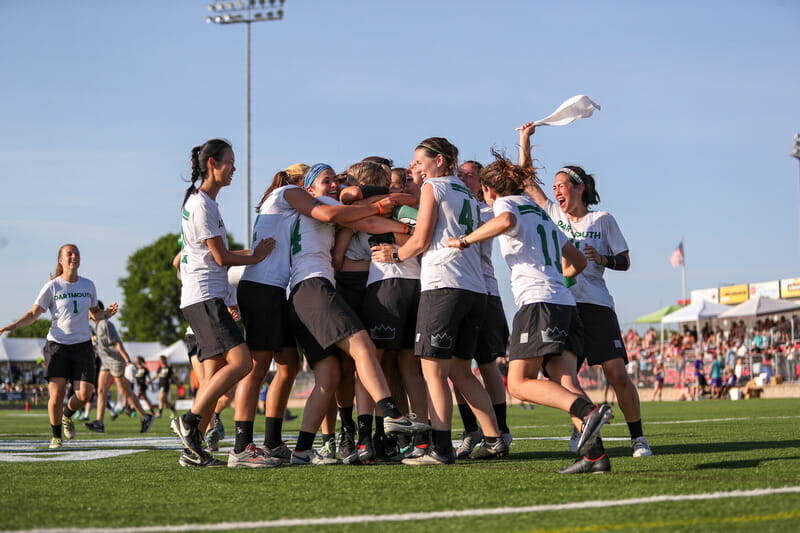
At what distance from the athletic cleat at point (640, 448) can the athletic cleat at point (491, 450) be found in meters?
0.97

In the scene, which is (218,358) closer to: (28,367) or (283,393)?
(283,393)

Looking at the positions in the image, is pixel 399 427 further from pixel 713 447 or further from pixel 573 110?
pixel 713 447

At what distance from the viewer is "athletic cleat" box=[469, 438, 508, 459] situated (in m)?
6.51

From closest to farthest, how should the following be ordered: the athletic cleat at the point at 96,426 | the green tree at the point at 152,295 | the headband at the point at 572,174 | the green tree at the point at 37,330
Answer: the headband at the point at 572,174 → the athletic cleat at the point at 96,426 → the green tree at the point at 152,295 → the green tree at the point at 37,330

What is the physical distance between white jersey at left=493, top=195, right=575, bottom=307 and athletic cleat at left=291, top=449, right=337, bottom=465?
1.83 metres

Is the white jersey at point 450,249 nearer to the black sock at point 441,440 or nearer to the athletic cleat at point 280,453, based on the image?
the black sock at point 441,440

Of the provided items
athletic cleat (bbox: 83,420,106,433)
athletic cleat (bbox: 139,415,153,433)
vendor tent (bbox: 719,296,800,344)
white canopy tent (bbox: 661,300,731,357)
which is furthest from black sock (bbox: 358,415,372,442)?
vendor tent (bbox: 719,296,800,344)

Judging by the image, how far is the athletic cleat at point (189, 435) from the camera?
5.88m

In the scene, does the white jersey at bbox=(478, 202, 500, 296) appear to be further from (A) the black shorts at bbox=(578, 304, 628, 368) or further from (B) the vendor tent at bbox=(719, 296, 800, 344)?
(B) the vendor tent at bbox=(719, 296, 800, 344)

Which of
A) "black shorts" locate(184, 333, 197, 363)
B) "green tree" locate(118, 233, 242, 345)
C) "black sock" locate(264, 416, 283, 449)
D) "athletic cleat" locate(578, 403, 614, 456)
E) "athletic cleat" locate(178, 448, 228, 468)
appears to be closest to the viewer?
"athletic cleat" locate(578, 403, 614, 456)

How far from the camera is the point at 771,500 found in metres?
3.81

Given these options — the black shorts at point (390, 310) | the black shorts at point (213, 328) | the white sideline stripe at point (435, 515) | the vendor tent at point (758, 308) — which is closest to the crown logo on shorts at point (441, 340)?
the black shorts at point (390, 310)

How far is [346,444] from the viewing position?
22.1 feet

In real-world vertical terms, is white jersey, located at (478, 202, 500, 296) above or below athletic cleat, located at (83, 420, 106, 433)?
above
